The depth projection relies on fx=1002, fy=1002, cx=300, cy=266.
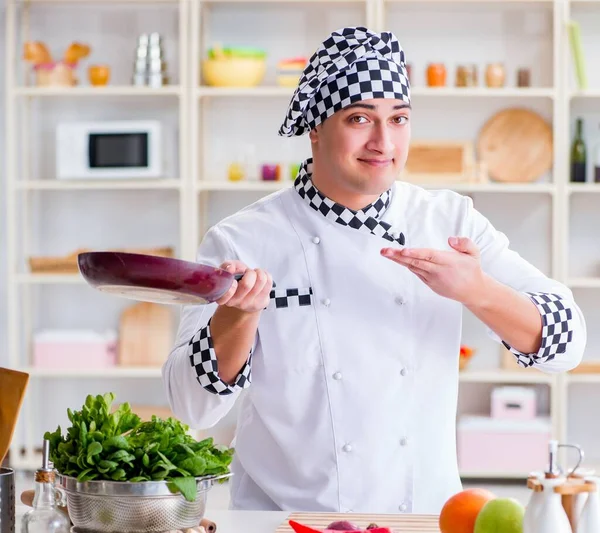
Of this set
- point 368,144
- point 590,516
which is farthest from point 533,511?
point 368,144

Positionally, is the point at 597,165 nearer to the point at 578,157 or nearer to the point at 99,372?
the point at 578,157

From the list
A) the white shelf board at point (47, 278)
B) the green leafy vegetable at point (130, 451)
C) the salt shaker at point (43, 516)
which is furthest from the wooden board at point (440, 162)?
the salt shaker at point (43, 516)

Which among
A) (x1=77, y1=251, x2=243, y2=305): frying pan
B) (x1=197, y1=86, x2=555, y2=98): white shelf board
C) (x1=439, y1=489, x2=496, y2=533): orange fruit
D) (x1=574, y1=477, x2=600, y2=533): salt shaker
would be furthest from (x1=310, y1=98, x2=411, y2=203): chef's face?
(x1=197, y1=86, x2=555, y2=98): white shelf board

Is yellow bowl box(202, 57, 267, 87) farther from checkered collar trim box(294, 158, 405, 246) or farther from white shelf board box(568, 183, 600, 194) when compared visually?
checkered collar trim box(294, 158, 405, 246)

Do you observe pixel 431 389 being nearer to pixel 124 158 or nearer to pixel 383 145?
pixel 383 145

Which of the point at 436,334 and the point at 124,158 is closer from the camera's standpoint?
the point at 436,334

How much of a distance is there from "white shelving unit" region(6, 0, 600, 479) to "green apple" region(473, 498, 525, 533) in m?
3.17

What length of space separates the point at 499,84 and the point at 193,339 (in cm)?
317

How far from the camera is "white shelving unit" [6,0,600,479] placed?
4.51 meters

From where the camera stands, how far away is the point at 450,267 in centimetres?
168

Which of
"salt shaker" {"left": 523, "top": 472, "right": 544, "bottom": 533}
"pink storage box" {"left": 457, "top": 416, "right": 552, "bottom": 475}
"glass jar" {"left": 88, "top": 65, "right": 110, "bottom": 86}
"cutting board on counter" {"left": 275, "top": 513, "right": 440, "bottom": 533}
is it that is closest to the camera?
"salt shaker" {"left": 523, "top": 472, "right": 544, "bottom": 533}

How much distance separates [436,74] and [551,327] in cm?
295

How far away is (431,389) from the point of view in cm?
187

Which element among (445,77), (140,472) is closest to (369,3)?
(445,77)
